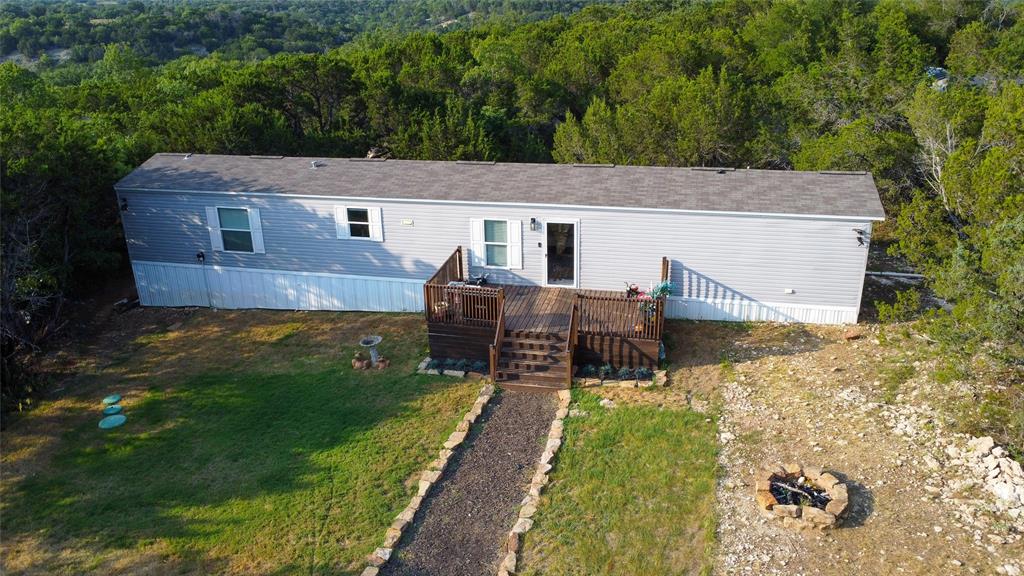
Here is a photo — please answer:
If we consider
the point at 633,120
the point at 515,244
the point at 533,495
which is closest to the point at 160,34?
the point at 633,120

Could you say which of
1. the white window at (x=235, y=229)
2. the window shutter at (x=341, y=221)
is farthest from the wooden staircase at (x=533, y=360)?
the white window at (x=235, y=229)

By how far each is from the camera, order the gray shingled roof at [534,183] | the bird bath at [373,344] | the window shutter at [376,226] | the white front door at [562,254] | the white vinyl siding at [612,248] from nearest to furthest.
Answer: the bird bath at [373,344], the white vinyl siding at [612,248], the gray shingled roof at [534,183], the white front door at [562,254], the window shutter at [376,226]

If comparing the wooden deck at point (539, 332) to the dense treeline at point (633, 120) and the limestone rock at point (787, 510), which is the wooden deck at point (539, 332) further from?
the dense treeline at point (633, 120)

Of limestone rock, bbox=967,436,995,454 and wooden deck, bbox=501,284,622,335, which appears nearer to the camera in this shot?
limestone rock, bbox=967,436,995,454

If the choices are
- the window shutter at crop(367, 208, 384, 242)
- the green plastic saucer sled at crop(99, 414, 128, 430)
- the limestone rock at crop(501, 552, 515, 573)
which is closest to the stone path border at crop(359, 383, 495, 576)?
the limestone rock at crop(501, 552, 515, 573)

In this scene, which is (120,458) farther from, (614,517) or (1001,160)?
(1001,160)

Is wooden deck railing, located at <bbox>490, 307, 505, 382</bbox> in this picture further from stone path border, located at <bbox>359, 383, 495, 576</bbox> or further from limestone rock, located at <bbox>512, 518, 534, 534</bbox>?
limestone rock, located at <bbox>512, 518, 534, 534</bbox>

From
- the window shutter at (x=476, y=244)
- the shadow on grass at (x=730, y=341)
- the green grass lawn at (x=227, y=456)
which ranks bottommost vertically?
the green grass lawn at (x=227, y=456)

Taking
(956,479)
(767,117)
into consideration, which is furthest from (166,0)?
(956,479)
